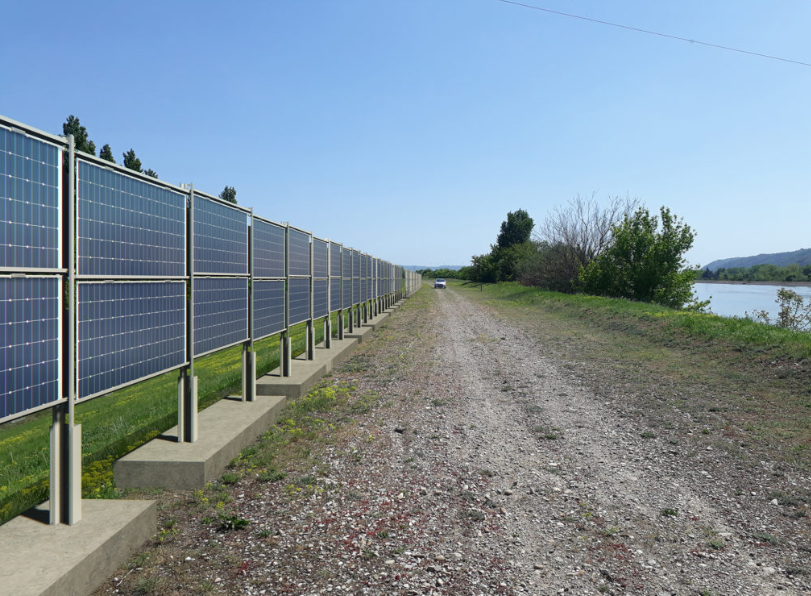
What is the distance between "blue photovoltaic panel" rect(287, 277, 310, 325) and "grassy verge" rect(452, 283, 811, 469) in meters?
5.53

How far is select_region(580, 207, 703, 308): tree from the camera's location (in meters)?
31.2

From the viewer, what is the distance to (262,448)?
609 centimetres

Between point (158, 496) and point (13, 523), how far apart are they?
4.07 feet

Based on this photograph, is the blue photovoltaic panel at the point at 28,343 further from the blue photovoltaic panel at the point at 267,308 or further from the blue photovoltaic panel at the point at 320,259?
the blue photovoltaic panel at the point at 320,259

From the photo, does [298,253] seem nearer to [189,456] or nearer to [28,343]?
[189,456]

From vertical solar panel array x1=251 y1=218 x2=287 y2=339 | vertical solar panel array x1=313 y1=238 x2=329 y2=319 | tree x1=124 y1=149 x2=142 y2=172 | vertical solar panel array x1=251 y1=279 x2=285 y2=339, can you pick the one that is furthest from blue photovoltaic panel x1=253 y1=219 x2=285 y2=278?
tree x1=124 y1=149 x2=142 y2=172

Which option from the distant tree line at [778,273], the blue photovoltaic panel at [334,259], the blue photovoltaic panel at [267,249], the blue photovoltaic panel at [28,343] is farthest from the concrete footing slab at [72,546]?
the distant tree line at [778,273]

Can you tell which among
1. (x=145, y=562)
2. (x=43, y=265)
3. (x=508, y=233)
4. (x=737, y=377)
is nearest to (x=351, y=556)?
(x=145, y=562)

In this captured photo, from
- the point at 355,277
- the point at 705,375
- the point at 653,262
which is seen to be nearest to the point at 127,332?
the point at 705,375

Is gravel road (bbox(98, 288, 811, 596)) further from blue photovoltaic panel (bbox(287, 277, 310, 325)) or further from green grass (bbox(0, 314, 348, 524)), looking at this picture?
blue photovoltaic panel (bbox(287, 277, 310, 325))

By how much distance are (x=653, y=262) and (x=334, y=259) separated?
23320mm

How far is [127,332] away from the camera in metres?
4.54

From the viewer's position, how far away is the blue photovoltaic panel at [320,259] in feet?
39.3

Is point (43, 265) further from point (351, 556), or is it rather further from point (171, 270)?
point (351, 556)
